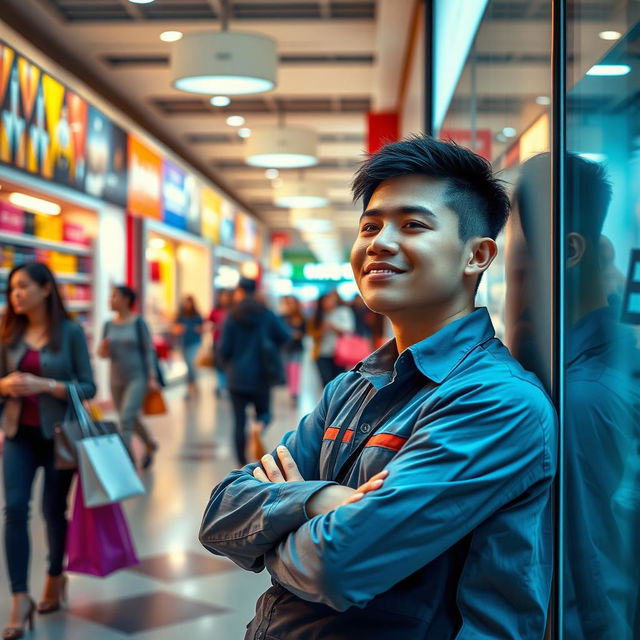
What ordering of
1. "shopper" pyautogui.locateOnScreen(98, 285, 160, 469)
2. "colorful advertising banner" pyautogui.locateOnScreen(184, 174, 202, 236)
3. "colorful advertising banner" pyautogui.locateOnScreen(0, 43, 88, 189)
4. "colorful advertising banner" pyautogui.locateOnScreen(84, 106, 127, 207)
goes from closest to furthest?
1. "shopper" pyautogui.locateOnScreen(98, 285, 160, 469)
2. "colorful advertising banner" pyautogui.locateOnScreen(0, 43, 88, 189)
3. "colorful advertising banner" pyautogui.locateOnScreen(84, 106, 127, 207)
4. "colorful advertising banner" pyautogui.locateOnScreen(184, 174, 202, 236)

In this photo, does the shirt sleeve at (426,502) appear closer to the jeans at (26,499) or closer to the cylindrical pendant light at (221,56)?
the jeans at (26,499)

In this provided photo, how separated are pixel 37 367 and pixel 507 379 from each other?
114 inches

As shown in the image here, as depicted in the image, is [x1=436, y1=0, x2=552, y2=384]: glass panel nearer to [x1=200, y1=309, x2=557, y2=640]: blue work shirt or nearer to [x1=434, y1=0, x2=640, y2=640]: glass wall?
[x1=434, y1=0, x2=640, y2=640]: glass wall

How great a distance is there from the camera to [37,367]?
12.7ft

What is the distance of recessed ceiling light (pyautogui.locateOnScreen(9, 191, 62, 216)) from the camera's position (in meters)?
9.77

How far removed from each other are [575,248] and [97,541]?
2748 millimetres

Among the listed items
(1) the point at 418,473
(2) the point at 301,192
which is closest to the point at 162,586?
(1) the point at 418,473

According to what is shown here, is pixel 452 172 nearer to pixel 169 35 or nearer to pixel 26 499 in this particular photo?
pixel 26 499

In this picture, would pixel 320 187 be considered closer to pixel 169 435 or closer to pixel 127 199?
pixel 127 199

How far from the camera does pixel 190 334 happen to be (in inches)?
571

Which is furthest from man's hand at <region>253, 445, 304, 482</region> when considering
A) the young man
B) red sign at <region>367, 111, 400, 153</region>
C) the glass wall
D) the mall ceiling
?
red sign at <region>367, 111, 400, 153</region>

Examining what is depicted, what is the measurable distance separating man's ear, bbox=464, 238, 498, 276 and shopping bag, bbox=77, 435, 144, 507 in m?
2.43

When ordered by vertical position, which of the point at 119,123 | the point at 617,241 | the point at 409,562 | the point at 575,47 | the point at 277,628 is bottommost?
the point at 277,628

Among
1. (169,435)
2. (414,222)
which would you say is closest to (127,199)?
(169,435)
